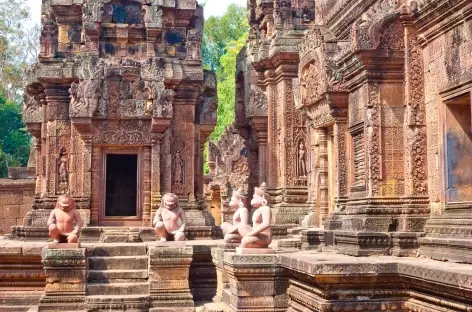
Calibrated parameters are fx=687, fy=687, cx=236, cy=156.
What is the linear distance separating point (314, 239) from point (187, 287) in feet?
7.28

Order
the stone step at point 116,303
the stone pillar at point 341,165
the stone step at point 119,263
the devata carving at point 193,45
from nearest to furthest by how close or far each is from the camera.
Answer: the stone pillar at point 341,165 < the stone step at point 116,303 < the stone step at point 119,263 < the devata carving at point 193,45

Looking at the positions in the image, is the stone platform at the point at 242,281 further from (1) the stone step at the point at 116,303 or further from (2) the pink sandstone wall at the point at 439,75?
(2) the pink sandstone wall at the point at 439,75

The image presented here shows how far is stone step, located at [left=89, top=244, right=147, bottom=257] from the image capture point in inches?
463

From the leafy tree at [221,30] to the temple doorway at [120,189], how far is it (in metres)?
26.8

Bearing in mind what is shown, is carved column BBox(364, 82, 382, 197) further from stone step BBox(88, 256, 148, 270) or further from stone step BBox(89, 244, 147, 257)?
stone step BBox(89, 244, 147, 257)

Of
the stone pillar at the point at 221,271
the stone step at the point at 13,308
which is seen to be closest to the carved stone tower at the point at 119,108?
the stone step at the point at 13,308

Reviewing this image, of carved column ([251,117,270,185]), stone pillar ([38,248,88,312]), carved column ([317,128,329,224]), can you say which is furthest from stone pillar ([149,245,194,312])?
carved column ([251,117,270,185])

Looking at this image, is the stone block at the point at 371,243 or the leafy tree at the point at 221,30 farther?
the leafy tree at the point at 221,30

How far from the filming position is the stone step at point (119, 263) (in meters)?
11.5

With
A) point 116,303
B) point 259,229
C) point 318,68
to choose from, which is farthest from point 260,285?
point 318,68

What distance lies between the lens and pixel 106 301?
10523 millimetres

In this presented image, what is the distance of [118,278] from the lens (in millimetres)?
11289

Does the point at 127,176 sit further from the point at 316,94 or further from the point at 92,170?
the point at 316,94

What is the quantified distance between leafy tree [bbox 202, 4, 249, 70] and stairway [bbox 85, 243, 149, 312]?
29927 millimetres
